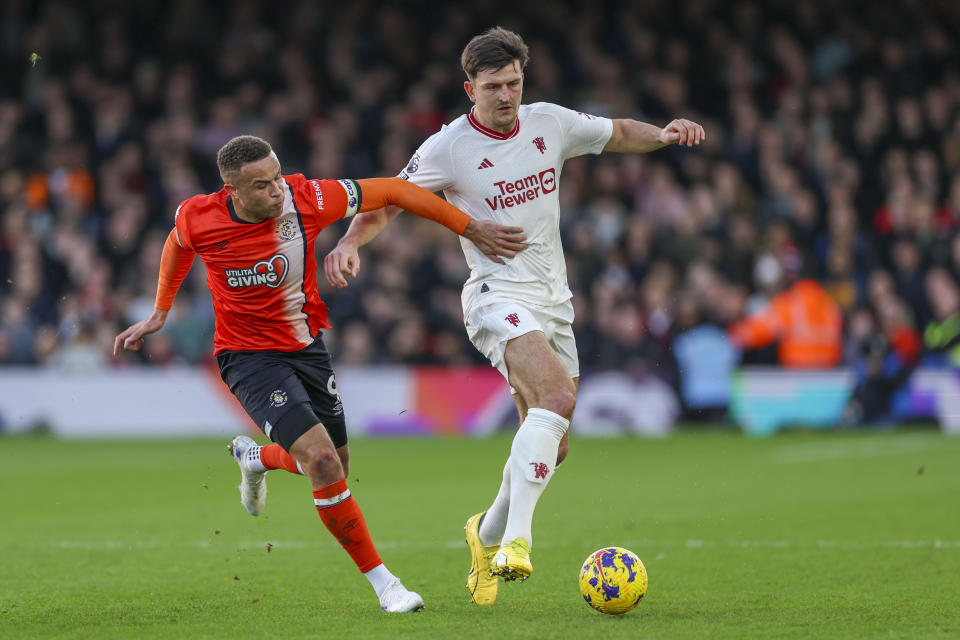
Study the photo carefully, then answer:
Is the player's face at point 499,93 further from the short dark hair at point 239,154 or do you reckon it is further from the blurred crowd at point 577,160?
the blurred crowd at point 577,160

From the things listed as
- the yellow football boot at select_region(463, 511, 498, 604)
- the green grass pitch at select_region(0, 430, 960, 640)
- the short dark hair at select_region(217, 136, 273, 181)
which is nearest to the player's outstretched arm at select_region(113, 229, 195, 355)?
the short dark hair at select_region(217, 136, 273, 181)

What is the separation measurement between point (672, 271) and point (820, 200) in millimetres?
2771

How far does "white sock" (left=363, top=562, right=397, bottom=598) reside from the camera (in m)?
6.02

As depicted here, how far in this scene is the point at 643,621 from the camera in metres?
5.64

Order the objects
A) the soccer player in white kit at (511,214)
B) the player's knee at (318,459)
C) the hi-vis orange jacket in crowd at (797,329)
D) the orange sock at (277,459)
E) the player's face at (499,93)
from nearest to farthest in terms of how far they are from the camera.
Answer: the player's knee at (318,459) < the soccer player in white kit at (511,214) < the player's face at (499,93) < the orange sock at (277,459) < the hi-vis orange jacket in crowd at (797,329)

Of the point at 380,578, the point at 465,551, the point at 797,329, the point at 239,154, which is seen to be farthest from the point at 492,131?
the point at 797,329

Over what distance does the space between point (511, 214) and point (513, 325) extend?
2.01 feet

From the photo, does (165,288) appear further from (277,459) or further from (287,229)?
(277,459)

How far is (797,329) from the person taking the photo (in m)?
16.4

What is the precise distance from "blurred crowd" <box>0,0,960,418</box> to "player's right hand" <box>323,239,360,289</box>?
33.5 feet

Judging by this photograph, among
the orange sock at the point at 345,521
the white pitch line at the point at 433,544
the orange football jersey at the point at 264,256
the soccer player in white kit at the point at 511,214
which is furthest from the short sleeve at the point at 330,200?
the white pitch line at the point at 433,544

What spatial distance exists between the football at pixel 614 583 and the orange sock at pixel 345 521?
3.22ft

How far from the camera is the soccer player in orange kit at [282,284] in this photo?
6.07m

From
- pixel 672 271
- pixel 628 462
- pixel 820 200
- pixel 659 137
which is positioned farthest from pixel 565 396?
pixel 820 200
